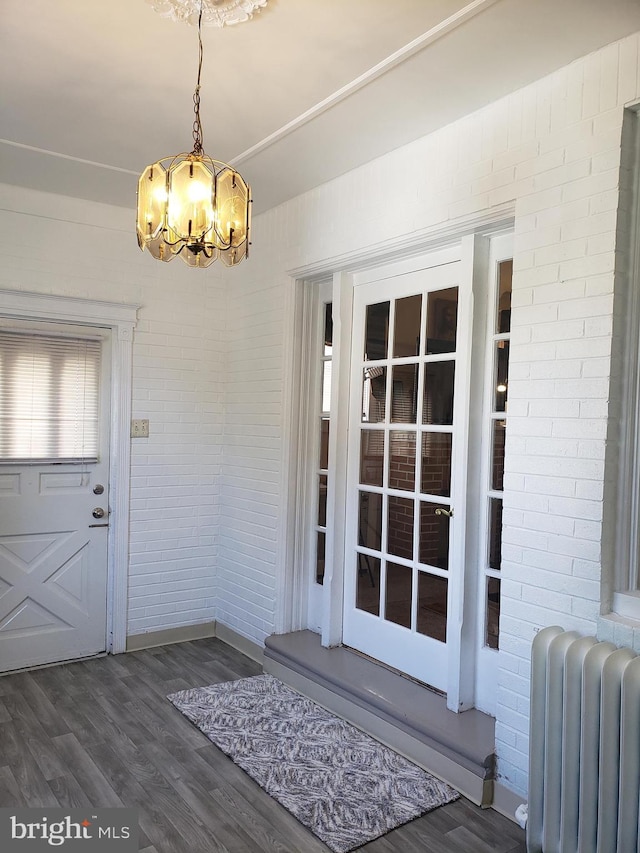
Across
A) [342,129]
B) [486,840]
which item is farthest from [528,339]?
[486,840]

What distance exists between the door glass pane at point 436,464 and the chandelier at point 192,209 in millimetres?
1531

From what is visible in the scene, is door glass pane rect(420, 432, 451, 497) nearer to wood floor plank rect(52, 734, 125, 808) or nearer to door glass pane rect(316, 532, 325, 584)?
door glass pane rect(316, 532, 325, 584)

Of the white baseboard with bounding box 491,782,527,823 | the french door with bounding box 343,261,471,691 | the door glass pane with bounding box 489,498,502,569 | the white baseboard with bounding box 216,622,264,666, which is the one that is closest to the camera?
the white baseboard with bounding box 491,782,527,823

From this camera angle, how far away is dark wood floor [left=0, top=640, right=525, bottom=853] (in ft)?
7.50

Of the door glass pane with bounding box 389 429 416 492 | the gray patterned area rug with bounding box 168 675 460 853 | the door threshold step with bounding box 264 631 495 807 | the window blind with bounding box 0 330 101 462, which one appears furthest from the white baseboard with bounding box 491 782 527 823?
the window blind with bounding box 0 330 101 462

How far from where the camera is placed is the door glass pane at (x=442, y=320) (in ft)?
9.96

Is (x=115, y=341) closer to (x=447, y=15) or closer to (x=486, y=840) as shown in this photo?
(x=447, y=15)

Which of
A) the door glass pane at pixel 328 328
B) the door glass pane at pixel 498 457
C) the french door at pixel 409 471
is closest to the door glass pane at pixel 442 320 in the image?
the french door at pixel 409 471

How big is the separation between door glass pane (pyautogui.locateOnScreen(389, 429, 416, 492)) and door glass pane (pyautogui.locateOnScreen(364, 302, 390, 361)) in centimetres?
45

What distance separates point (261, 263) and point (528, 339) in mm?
2142

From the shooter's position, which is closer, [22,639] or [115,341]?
[22,639]

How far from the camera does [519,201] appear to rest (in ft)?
8.23

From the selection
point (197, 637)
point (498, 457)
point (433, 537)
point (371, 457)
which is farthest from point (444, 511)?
point (197, 637)

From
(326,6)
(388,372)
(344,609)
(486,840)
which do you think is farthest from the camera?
(344,609)
